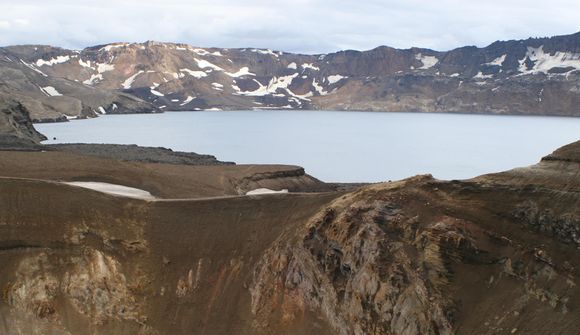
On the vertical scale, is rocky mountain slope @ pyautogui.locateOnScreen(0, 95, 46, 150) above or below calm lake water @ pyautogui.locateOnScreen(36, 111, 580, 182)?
above

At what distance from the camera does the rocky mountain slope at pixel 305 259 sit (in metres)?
23.8

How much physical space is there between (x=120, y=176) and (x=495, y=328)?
37288 millimetres

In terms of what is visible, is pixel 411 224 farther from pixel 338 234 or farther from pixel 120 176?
pixel 120 176

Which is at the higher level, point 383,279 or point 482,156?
point 383,279

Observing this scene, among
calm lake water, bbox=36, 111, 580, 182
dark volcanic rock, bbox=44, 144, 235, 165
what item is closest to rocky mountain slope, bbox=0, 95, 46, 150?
dark volcanic rock, bbox=44, 144, 235, 165

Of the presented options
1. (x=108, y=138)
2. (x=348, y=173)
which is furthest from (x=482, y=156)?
(x=108, y=138)

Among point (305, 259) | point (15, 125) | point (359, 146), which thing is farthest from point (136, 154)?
point (305, 259)

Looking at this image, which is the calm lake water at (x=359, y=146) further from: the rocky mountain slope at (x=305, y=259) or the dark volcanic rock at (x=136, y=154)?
the rocky mountain slope at (x=305, y=259)

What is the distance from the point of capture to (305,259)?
29344 millimetres

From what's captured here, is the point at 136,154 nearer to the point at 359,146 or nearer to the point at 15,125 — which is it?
the point at 15,125

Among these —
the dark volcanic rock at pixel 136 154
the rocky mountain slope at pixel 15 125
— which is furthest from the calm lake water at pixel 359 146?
the dark volcanic rock at pixel 136 154

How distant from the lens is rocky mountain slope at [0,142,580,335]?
2377 cm

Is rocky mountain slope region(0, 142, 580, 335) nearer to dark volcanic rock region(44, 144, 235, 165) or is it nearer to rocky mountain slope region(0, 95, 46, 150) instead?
dark volcanic rock region(44, 144, 235, 165)

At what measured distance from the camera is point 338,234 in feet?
94.4
